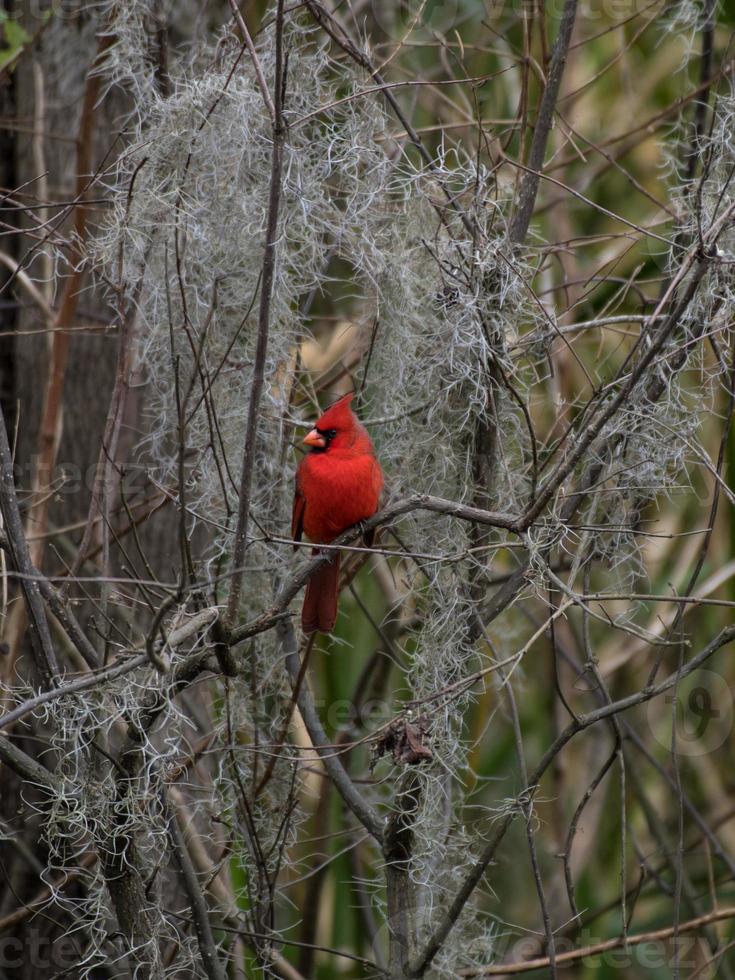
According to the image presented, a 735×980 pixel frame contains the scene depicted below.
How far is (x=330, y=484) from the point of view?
273cm

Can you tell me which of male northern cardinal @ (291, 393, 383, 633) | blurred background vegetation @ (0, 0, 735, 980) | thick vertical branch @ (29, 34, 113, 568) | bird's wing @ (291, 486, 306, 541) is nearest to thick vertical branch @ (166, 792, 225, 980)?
blurred background vegetation @ (0, 0, 735, 980)

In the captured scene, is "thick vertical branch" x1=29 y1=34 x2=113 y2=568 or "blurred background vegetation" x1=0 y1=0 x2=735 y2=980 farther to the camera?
"thick vertical branch" x1=29 y1=34 x2=113 y2=568

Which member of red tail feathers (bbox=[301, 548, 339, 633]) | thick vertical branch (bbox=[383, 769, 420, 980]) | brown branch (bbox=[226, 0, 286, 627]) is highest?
brown branch (bbox=[226, 0, 286, 627])

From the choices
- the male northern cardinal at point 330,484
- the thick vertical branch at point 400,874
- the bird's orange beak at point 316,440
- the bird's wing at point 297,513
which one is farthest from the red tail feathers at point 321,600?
the thick vertical branch at point 400,874

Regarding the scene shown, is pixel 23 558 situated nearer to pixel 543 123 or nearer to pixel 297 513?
pixel 297 513

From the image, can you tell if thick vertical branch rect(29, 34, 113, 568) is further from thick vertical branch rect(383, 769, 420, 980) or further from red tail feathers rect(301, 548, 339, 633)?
thick vertical branch rect(383, 769, 420, 980)

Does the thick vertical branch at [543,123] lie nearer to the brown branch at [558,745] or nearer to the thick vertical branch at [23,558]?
the brown branch at [558,745]

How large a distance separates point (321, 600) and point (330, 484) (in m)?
0.29

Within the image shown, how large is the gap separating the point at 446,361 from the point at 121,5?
1.26m

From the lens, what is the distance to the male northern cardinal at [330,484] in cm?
273

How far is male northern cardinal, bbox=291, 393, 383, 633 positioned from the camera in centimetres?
273

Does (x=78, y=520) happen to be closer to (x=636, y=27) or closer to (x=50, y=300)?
(x=50, y=300)

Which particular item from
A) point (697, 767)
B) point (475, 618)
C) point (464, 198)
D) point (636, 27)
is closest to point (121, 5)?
point (464, 198)

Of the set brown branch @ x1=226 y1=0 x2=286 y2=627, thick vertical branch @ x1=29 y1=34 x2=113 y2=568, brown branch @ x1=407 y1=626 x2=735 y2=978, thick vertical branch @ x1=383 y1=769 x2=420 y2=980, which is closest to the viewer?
brown branch @ x1=226 y1=0 x2=286 y2=627
